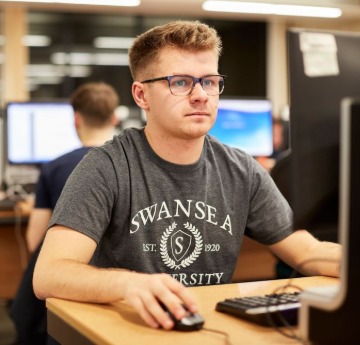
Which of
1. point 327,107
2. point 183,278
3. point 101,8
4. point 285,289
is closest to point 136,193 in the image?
point 183,278

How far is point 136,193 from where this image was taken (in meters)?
1.62

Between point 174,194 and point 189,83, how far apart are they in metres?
0.29

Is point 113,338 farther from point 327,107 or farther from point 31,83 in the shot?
point 31,83

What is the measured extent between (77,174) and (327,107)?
75 centimetres

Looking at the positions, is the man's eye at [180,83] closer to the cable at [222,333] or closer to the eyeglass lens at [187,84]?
the eyeglass lens at [187,84]

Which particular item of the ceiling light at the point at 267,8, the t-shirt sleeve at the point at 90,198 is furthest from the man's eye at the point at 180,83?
the ceiling light at the point at 267,8

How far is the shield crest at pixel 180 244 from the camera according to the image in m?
1.64

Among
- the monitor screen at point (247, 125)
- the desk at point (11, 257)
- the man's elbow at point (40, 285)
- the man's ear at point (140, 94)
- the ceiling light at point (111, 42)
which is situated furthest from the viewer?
the ceiling light at point (111, 42)

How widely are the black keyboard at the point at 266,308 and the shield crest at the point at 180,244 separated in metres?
0.39

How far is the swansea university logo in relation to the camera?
5.34 ft

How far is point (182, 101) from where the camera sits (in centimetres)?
163

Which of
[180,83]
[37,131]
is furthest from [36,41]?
[180,83]

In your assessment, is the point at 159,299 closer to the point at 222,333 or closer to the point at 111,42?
the point at 222,333

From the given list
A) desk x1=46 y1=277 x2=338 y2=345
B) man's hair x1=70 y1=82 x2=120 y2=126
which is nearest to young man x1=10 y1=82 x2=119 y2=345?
man's hair x1=70 y1=82 x2=120 y2=126
